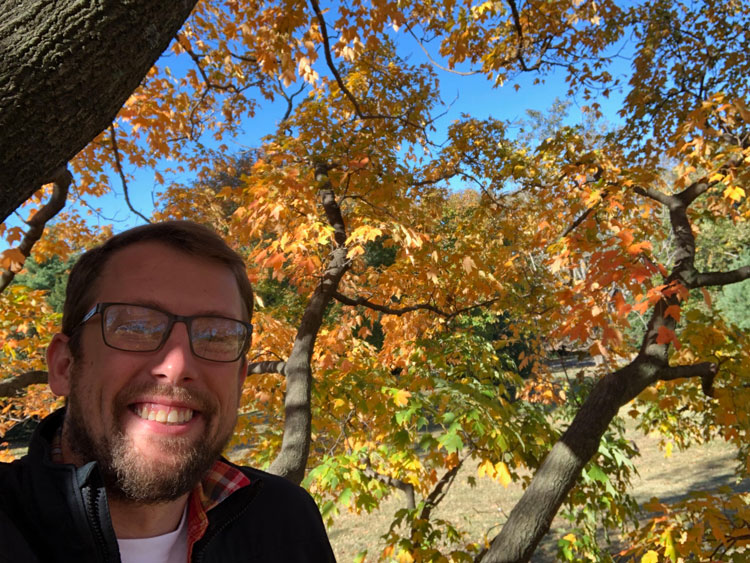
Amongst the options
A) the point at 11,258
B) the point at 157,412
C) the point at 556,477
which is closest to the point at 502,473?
the point at 556,477

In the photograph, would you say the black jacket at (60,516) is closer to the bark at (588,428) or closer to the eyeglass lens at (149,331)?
the eyeglass lens at (149,331)

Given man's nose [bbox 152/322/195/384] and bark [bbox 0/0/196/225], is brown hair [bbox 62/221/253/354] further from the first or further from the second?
bark [bbox 0/0/196/225]

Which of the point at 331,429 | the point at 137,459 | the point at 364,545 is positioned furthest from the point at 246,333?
the point at 364,545

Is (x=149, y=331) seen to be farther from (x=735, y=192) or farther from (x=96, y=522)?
(x=735, y=192)

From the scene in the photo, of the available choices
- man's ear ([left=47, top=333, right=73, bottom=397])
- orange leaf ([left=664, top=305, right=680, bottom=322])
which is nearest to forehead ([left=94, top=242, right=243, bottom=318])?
man's ear ([left=47, top=333, right=73, bottom=397])

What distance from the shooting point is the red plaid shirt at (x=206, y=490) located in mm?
1193

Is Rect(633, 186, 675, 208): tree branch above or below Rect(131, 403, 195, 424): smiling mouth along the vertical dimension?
above

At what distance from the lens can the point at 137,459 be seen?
3.56 feet

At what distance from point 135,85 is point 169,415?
2.53 feet

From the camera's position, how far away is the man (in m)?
0.97

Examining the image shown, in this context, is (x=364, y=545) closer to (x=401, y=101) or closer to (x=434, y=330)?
(x=434, y=330)

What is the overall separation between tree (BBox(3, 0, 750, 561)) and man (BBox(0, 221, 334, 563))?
1566 mm

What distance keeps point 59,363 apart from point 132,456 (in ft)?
1.21

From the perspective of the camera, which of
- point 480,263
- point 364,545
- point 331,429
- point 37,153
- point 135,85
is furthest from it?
point 364,545
